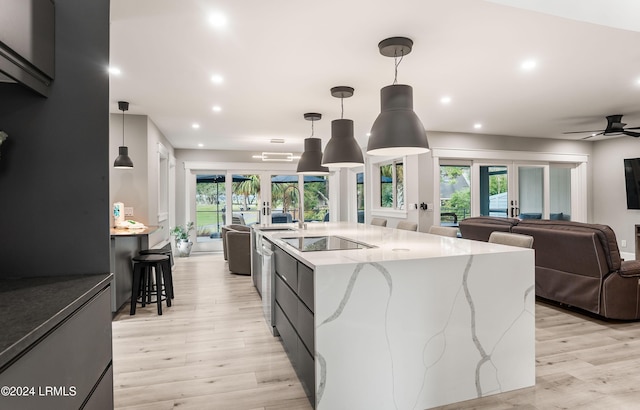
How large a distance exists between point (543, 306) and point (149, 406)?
4064mm

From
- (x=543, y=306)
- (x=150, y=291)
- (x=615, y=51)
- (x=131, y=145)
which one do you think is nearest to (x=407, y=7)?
(x=615, y=51)

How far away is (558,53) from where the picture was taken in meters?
3.10

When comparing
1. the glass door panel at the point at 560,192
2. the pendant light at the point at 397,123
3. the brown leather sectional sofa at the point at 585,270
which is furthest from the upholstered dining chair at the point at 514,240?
the glass door panel at the point at 560,192

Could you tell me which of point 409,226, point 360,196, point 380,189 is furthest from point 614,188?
point 409,226

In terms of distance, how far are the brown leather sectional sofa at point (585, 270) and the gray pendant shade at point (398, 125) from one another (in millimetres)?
2132

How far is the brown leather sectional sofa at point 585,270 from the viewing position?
11.2 ft

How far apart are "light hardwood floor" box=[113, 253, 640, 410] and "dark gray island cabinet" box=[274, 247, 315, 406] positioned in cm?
14

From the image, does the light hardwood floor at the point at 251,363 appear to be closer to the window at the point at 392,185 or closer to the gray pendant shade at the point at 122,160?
the gray pendant shade at the point at 122,160

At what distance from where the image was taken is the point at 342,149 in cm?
380

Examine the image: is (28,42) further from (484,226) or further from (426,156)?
(426,156)

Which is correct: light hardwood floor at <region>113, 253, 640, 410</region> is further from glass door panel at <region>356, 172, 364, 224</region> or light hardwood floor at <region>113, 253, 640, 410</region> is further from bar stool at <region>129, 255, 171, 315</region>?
glass door panel at <region>356, 172, 364, 224</region>

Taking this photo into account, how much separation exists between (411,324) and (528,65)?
2777mm

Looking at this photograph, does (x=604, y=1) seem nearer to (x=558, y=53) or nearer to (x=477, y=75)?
(x=558, y=53)

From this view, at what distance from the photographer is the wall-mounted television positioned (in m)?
7.04
